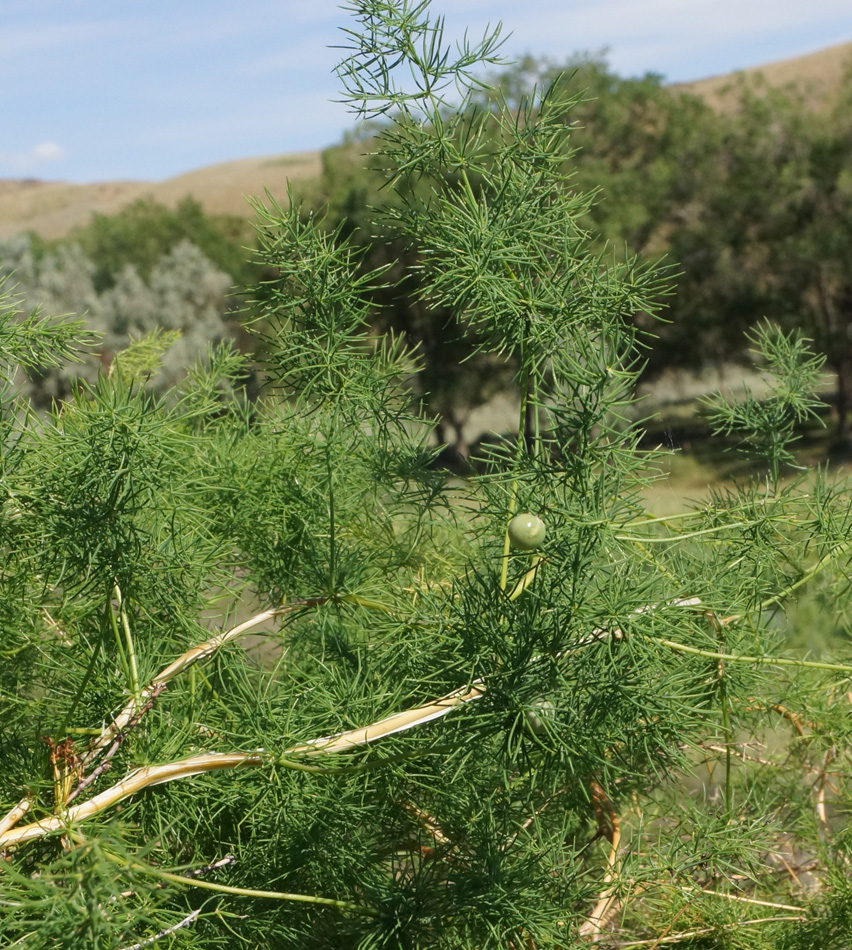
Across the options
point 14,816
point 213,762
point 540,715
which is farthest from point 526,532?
point 14,816

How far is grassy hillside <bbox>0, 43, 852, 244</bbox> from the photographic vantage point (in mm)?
24141

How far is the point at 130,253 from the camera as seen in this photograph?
56.2 feet

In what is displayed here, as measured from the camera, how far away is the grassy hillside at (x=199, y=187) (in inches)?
950

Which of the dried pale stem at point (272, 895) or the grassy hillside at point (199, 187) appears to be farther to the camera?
the grassy hillside at point (199, 187)

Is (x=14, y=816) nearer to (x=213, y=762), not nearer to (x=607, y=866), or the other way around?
(x=213, y=762)

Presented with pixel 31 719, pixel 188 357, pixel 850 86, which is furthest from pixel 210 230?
pixel 31 719

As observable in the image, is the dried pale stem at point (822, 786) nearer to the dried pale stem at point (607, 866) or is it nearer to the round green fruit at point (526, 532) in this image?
the dried pale stem at point (607, 866)

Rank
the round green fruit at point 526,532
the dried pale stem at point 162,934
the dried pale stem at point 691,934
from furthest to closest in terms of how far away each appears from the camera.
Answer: the dried pale stem at point 691,934 → the round green fruit at point 526,532 → the dried pale stem at point 162,934

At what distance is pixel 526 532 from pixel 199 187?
33522 millimetres

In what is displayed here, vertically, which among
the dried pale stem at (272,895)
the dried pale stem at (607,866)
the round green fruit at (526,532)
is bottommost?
the dried pale stem at (607,866)

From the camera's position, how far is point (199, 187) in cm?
3219

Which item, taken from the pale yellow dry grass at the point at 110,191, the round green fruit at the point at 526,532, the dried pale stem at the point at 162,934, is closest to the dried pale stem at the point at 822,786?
the round green fruit at the point at 526,532

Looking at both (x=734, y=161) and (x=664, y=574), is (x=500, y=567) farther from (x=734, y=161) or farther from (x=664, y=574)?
(x=734, y=161)

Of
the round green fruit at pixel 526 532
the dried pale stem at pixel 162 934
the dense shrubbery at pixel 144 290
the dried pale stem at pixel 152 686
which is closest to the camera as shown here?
the dried pale stem at pixel 162 934
